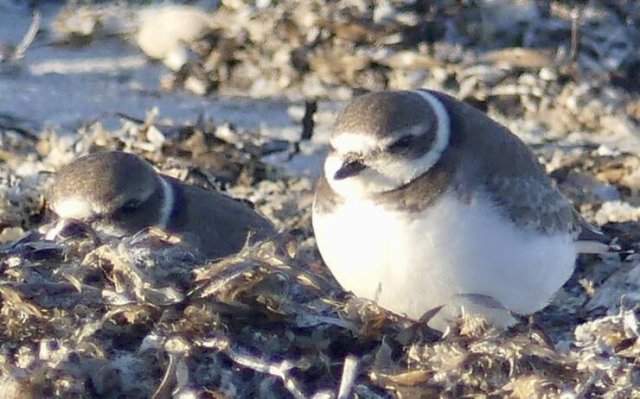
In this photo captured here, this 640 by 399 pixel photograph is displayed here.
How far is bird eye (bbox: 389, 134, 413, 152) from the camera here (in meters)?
5.56

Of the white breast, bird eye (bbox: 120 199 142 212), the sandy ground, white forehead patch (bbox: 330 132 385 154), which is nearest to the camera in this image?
the white breast

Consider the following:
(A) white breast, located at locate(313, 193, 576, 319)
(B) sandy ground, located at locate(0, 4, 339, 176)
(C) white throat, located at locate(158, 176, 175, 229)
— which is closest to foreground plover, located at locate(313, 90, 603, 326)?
(A) white breast, located at locate(313, 193, 576, 319)

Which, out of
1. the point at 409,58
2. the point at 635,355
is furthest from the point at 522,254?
the point at 409,58

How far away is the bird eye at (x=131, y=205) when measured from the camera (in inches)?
254

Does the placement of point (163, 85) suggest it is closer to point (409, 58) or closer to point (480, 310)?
point (409, 58)

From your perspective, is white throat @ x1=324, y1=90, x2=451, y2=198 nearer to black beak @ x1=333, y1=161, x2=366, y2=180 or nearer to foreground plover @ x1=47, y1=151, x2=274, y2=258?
black beak @ x1=333, y1=161, x2=366, y2=180

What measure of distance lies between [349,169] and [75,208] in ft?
4.42

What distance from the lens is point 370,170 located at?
548cm

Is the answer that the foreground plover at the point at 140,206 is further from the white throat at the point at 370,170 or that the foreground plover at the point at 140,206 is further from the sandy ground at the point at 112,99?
the sandy ground at the point at 112,99

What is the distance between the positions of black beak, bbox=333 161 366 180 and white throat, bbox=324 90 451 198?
0.02 metres

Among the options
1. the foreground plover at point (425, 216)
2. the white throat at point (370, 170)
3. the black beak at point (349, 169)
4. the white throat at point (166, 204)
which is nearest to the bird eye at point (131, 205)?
the white throat at point (166, 204)

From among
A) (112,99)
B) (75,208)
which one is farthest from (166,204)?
(112,99)

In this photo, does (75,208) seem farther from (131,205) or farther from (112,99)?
(112,99)

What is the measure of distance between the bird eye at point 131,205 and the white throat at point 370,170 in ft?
3.75
